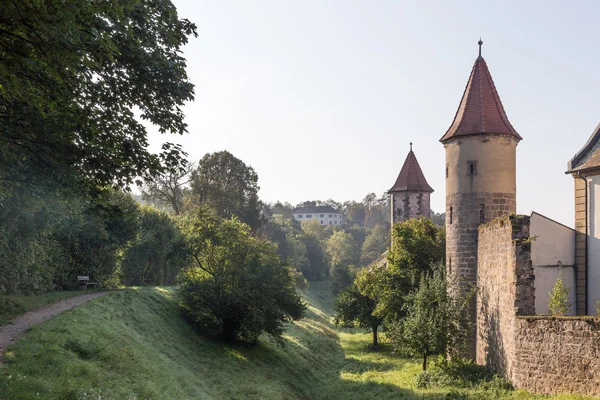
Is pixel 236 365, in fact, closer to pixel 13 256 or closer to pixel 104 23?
pixel 13 256

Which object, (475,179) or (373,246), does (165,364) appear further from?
(373,246)

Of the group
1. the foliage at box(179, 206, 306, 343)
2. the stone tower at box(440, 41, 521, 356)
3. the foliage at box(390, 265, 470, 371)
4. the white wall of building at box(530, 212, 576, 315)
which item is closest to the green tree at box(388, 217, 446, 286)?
the white wall of building at box(530, 212, 576, 315)

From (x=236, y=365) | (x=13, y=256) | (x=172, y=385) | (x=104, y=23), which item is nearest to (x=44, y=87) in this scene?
(x=104, y=23)

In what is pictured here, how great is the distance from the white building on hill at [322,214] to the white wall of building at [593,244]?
149335 mm

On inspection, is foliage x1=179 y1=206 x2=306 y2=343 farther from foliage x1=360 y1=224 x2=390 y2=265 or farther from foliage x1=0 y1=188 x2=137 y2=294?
foliage x1=360 y1=224 x2=390 y2=265

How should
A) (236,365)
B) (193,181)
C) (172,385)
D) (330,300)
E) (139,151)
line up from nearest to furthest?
(139,151) < (172,385) < (236,365) < (193,181) < (330,300)

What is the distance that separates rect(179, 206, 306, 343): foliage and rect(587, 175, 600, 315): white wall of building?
1417cm

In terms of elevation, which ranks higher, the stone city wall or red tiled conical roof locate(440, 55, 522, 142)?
red tiled conical roof locate(440, 55, 522, 142)

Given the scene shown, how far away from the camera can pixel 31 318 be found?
17594 millimetres

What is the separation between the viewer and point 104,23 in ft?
35.0

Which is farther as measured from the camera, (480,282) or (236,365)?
(236,365)

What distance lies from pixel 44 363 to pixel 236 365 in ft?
38.4

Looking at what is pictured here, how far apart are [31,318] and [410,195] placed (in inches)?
1285

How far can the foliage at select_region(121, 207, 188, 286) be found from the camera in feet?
127
